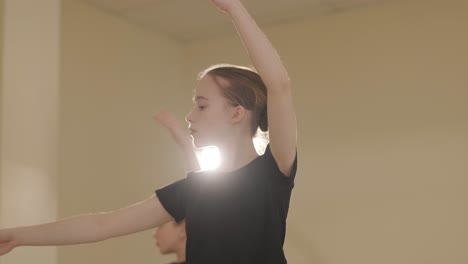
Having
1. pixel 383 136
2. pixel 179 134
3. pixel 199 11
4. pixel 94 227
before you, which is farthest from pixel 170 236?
pixel 199 11

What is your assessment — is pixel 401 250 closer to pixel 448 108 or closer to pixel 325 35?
pixel 448 108

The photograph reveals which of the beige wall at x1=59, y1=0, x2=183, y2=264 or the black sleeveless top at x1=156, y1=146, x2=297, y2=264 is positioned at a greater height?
the beige wall at x1=59, y1=0, x2=183, y2=264

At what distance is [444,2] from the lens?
388 centimetres

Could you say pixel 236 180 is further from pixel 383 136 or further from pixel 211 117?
pixel 383 136

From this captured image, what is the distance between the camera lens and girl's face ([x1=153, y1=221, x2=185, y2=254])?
2.18m

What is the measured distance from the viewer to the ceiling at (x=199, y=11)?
13.0ft

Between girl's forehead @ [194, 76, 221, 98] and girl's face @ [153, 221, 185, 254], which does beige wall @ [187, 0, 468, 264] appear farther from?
girl's forehead @ [194, 76, 221, 98]

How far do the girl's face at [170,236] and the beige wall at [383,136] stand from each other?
1.94 m

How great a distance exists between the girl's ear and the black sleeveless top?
3.8 inches

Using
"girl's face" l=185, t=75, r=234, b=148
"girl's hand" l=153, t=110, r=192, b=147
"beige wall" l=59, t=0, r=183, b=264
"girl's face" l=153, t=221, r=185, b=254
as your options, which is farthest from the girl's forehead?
"beige wall" l=59, t=0, r=183, b=264

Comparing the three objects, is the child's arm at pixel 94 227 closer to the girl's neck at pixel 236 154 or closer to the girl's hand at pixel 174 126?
the girl's neck at pixel 236 154

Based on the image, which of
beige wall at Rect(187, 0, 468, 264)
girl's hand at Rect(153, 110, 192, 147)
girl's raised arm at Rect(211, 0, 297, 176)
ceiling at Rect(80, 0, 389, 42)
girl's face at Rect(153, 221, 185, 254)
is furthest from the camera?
ceiling at Rect(80, 0, 389, 42)

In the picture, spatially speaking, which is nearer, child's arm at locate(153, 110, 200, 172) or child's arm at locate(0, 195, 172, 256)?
child's arm at locate(0, 195, 172, 256)

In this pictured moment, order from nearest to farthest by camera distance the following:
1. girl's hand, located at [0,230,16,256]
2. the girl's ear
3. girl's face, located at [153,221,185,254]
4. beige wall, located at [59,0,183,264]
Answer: the girl's ear, girl's hand, located at [0,230,16,256], girl's face, located at [153,221,185,254], beige wall, located at [59,0,183,264]
